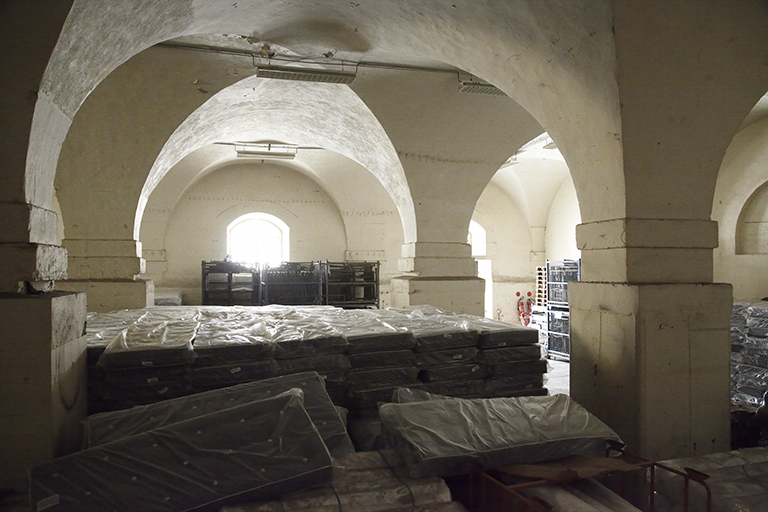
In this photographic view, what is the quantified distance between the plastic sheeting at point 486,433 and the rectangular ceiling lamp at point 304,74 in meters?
4.20

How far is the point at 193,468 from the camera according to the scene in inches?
90.7

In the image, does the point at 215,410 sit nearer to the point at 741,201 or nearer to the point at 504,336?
the point at 504,336

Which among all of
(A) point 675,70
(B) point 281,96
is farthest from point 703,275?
(B) point 281,96

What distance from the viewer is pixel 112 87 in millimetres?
5680

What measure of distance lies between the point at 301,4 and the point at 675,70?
119 inches

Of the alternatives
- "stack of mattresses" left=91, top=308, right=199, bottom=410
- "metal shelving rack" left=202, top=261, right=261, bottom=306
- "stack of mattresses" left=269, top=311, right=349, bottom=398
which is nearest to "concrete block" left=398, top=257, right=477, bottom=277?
"stack of mattresses" left=269, top=311, right=349, bottom=398

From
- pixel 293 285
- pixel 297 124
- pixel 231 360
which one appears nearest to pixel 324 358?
pixel 231 360

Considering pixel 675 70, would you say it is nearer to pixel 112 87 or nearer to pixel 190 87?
pixel 190 87

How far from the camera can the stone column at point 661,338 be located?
3518 millimetres

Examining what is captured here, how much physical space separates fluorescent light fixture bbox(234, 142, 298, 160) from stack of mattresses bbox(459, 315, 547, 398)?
7928mm

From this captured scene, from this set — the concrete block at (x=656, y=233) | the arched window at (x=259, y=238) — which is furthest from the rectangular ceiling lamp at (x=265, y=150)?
the concrete block at (x=656, y=233)

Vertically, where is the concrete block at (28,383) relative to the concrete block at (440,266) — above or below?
below

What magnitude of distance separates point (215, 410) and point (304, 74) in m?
4.12

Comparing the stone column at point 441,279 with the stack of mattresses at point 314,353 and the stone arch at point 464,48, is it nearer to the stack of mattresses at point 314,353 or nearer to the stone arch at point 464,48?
the stone arch at point 464,48
